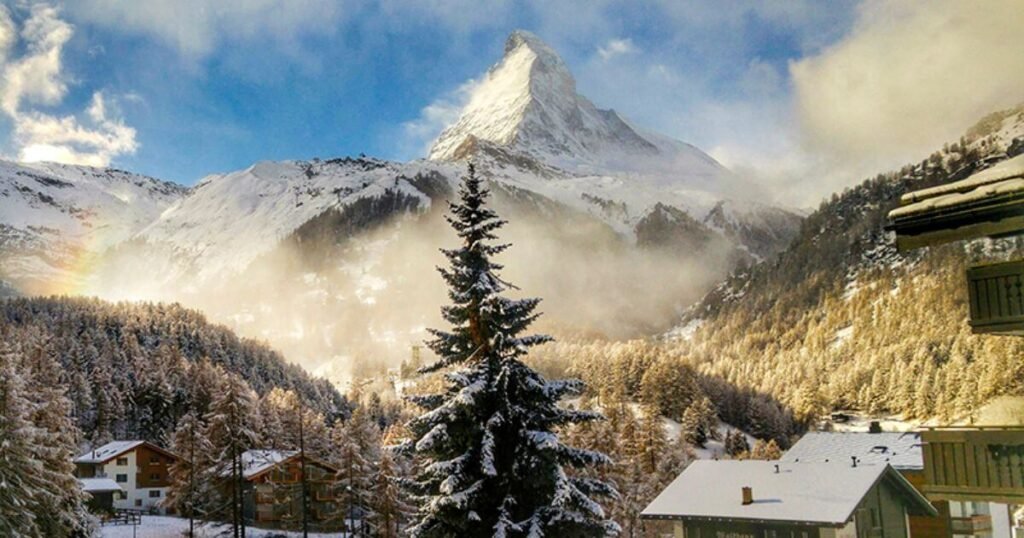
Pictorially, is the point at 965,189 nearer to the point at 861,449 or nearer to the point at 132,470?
the point at 861,449

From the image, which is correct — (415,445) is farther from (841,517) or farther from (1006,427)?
(841,517)

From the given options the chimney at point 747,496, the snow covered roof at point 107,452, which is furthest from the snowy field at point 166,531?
the chimney at point 747,496

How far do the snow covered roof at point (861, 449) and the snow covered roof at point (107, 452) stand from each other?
74303 mm

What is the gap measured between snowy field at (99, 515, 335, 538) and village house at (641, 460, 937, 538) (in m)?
43.1

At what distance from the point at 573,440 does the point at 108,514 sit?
43.0 meters

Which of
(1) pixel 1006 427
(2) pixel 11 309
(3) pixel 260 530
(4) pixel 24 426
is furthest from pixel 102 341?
(1) pixel 1006 427

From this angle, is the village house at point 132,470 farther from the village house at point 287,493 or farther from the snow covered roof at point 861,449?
the snow covered roof at point 861,449

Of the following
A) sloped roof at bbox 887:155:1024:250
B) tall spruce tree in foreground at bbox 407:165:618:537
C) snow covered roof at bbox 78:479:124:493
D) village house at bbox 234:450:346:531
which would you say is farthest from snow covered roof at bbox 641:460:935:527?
snow covered roof at bbox 78:479:124:493

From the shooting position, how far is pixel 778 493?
42.2 meters

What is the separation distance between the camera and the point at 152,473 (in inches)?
4281

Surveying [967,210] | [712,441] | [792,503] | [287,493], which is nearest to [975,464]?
[967,210]

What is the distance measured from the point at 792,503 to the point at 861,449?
27.0 metres

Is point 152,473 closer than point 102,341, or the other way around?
point 152,473

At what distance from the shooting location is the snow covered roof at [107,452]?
10431 centimetres
